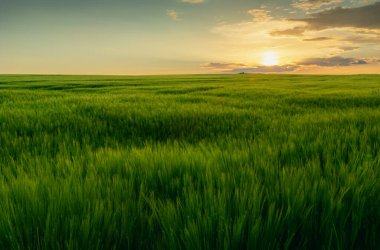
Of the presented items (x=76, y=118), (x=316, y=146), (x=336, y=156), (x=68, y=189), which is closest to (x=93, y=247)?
(x=68, y=189)

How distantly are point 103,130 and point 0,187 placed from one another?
2042 millimetres

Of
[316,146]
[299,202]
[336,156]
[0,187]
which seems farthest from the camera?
[316,146]

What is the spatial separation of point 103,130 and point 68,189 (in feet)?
7.30

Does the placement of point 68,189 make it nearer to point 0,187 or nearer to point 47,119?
point 0,187

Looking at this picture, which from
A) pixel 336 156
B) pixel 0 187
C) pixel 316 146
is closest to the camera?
pixel 0 187

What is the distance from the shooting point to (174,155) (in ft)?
5.76

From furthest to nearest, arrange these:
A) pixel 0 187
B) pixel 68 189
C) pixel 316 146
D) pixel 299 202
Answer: pixel 316 146
pixel 0 187
pixel 68 189
pixel 299 202

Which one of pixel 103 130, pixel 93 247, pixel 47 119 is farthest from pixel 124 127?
pixel 93 247

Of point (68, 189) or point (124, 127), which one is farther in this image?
point (124, 127)

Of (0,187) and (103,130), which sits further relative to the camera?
(103,130)

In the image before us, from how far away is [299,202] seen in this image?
0.95 m

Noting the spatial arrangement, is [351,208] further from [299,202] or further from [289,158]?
[289,158]

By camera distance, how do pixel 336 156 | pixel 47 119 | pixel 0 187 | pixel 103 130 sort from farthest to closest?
pixel 47 119 < pixel 103 130 < pixel 336 156 < pixel 0 187

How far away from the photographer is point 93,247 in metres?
0.81
